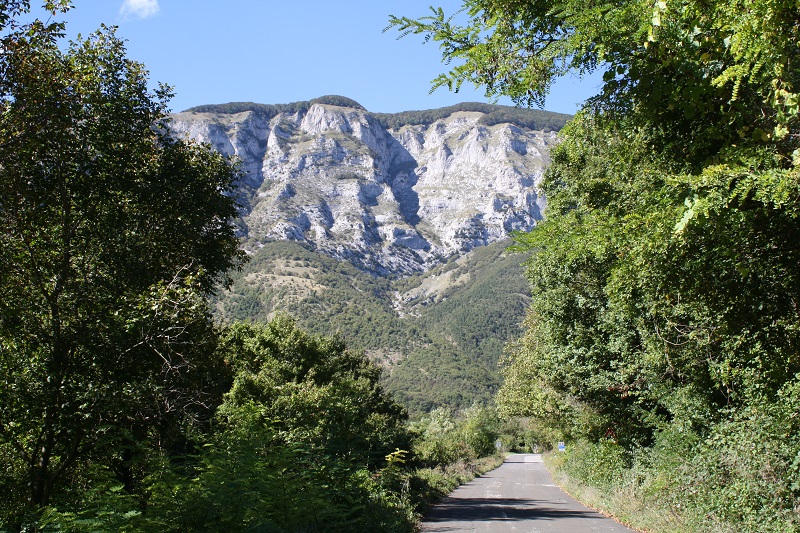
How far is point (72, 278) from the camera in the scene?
8594 mm

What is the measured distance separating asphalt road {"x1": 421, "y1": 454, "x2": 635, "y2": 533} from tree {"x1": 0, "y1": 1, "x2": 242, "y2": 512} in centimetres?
857

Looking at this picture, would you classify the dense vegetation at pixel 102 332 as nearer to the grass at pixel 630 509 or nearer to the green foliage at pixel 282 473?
the green foliage at pixel 282 473

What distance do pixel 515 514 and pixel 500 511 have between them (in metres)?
0.96

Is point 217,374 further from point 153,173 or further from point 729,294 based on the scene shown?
point 729,294

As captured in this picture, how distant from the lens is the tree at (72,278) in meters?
7.59

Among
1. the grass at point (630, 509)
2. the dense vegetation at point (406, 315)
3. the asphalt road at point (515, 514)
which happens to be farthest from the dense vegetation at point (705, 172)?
the dense vegetation at point (406, 315)

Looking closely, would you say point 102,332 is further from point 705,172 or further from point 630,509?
point 630,509

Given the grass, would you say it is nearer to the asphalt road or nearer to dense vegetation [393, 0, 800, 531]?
the asphalt road

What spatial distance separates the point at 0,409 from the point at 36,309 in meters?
1.41

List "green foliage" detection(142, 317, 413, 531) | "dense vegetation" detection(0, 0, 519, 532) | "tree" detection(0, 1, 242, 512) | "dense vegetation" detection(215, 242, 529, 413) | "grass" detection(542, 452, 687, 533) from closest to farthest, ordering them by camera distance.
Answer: "green foliage" detection(142, 317, 413, 531), "dense vegetation" detection(0, 0, 519, 532), "tree" detection(0, 1, 242, 512), "grass" detection(542, 452, 687, 533), "dense vegetation" detection(215, 242, 529, 413)

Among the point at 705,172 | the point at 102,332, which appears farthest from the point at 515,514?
the point at 705,172

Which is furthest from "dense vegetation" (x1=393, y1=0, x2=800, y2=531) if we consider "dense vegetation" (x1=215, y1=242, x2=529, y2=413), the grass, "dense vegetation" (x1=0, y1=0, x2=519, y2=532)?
"dense vegetation" (x1=215, y1=242, x2=529, y2=413)

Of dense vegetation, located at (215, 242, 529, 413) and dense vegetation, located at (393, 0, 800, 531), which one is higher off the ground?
dense vegetation, located at (393, 0, 800, 531)

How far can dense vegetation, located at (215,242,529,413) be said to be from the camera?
131m
